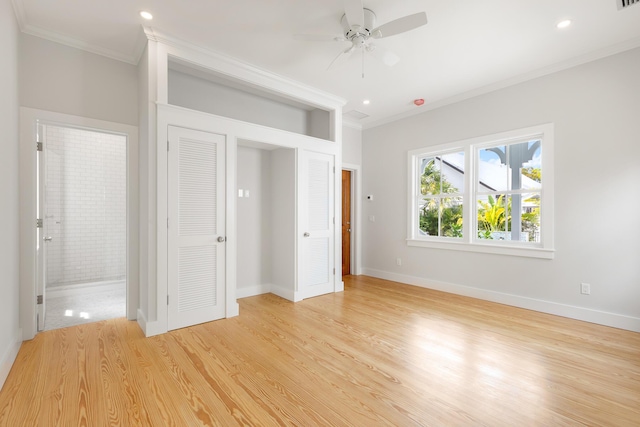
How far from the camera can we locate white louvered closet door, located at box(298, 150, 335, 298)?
4.27 m

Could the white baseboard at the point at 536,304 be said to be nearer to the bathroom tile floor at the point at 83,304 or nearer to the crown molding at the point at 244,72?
the crown molding at the point at 244,72

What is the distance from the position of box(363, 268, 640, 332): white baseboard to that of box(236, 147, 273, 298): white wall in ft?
8.07

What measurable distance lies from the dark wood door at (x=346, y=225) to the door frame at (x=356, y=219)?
7 cm

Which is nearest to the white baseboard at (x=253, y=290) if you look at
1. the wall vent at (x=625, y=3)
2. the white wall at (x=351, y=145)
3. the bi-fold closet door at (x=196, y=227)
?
the bi-fold closet door at (x=196, y=227)

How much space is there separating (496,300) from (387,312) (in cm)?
167

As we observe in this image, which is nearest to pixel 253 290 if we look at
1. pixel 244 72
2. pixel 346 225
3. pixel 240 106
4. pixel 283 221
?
pixel 283 221

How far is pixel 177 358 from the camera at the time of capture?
2514mm

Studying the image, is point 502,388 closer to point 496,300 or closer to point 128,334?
point 496,300

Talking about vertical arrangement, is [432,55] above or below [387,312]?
above

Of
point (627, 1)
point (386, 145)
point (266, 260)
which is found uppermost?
point (627, 1)

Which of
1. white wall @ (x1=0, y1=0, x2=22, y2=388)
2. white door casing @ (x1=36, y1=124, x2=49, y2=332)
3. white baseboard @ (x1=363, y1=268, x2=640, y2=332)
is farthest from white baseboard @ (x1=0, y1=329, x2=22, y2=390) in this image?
white baseboard @ (x1=363, y1=268, x2=640, y2=332)

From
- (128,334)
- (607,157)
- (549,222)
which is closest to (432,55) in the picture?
(607,157)

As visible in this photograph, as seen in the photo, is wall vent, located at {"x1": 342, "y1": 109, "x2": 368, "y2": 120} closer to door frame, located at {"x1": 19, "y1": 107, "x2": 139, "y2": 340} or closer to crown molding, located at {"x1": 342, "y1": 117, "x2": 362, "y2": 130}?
crown molding, located at {"x1": 342, "y1": 117, "x2": 362, "y2": 130}

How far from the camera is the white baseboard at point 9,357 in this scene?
211 centimetres
